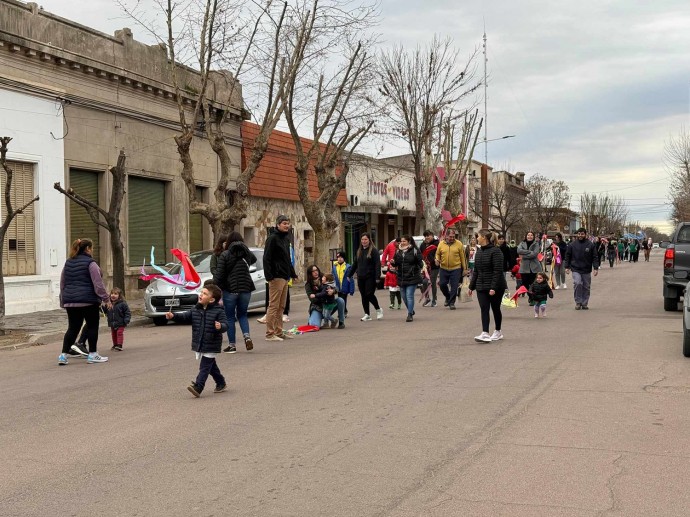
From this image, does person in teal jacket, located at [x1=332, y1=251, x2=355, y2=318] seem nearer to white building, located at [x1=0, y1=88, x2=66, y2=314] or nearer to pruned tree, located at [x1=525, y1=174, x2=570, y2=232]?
white building, located at [x1=0, y1=88, x2=66, y2=314]

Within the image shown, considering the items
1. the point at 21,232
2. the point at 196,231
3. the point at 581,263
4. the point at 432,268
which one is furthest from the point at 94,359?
the point at 196,231

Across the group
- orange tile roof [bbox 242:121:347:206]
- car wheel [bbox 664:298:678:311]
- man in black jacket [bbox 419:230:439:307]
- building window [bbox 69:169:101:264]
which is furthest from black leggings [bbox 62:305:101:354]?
orange tile roof [bbox 242:121:347:206]

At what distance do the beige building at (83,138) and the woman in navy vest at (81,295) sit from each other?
8.55 meters

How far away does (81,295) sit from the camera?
35.7 ft

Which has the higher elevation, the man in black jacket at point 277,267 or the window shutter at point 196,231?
the window shutter at point 196,231

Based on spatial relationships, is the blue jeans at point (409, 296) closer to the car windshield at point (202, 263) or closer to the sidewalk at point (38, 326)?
the car windshield at point (202, 263)

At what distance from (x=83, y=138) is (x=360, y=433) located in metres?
17.0

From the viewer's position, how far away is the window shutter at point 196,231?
88.1 ft

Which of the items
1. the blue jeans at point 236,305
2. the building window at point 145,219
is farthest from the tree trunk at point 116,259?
the blue jeans at point 236,305

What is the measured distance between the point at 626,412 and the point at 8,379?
7.23 m

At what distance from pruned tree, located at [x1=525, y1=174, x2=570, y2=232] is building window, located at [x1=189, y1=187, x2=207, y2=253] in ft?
133

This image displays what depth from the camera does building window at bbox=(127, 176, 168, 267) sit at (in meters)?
23.6

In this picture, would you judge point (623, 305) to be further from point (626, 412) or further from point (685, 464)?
point (685, 464)

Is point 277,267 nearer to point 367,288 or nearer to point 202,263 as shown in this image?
point 367,288
